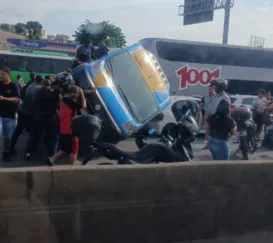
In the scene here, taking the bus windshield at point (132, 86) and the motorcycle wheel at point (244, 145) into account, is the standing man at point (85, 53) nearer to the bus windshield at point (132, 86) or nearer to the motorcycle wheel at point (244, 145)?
the bus windshield at point (132, 86)

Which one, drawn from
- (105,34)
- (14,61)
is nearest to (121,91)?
(14,61)

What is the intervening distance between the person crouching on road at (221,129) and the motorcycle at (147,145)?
1.71 feet

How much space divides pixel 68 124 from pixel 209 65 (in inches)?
770

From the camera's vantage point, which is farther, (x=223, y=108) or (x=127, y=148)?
(x=127, y=148)

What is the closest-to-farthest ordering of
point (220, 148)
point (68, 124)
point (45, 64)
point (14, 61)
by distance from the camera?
point (220, 148) < point (68, 124) < point (14, 61) < point (45, 64)

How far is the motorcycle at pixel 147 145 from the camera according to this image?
537 cm

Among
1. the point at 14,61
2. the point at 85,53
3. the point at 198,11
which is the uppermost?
the point at 198,11

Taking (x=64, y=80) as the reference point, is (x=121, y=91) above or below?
below

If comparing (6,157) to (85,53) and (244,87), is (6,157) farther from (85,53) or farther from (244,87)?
(244,87)

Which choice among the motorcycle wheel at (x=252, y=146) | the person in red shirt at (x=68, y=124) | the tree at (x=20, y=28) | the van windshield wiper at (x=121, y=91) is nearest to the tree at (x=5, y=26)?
the tree at (x=20, y=28)

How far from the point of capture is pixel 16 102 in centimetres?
904

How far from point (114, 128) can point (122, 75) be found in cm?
140

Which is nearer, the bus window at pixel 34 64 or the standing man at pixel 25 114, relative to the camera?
the standing man at pixel 25 114

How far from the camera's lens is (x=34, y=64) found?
3197 centimetres
